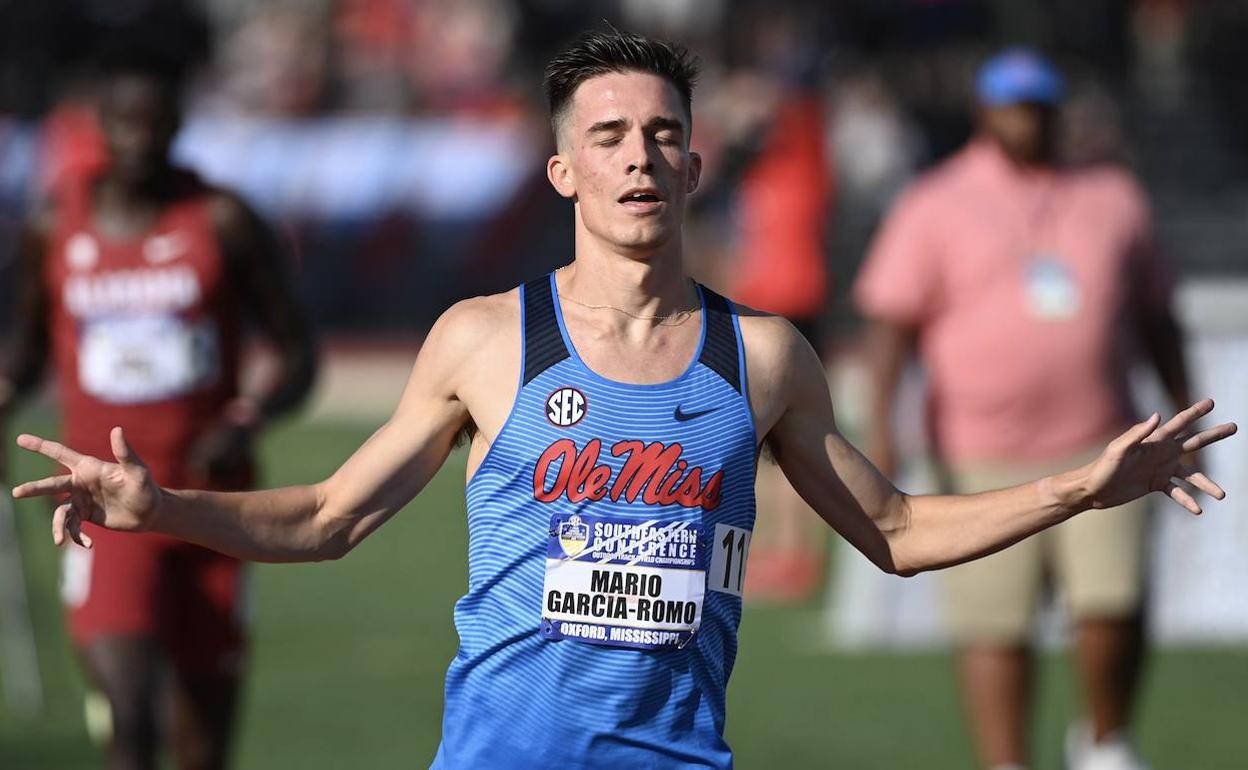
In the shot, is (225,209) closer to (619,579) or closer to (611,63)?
(611,63)

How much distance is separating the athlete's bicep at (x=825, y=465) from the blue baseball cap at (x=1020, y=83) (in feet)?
11.6

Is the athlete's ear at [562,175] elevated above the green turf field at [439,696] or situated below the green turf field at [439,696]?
above

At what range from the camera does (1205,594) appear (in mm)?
10758

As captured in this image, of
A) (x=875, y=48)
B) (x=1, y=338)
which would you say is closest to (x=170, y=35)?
(x=1, y=338)

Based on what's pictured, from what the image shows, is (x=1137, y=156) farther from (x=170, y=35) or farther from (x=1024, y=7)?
(x=170, y=35)

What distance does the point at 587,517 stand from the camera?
4.45 m

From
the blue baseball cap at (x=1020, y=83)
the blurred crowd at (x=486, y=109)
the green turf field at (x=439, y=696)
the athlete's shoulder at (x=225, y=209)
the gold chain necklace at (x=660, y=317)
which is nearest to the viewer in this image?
the gold chain necklace at (x=660, y=317)

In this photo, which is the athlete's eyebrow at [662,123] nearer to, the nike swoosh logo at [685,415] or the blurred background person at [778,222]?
the nike swoosh logo at [685,415]

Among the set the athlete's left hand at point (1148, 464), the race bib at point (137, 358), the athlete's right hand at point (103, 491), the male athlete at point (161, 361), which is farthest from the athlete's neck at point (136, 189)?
the athlete's left hand at point (1148, 464)

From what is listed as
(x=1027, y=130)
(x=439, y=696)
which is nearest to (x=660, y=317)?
(x=1027, y=130)

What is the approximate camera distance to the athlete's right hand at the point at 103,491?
4.35 meters

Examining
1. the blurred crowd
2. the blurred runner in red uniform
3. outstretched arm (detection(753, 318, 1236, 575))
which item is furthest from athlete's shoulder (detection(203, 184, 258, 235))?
the blurred crowd

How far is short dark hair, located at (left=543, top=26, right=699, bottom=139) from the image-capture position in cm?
453

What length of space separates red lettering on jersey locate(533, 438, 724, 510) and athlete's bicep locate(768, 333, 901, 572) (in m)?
0.34
